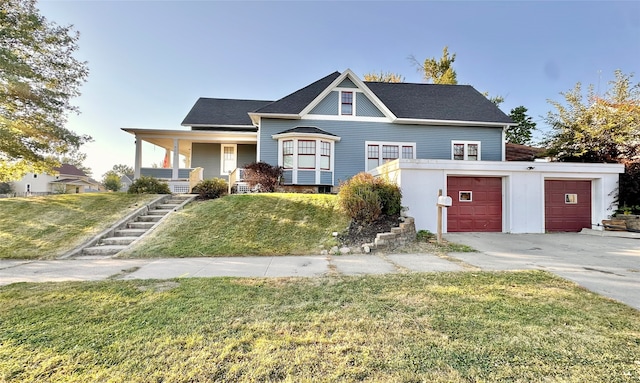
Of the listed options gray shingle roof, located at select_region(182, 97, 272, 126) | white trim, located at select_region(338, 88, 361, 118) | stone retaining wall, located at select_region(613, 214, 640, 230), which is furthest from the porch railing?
stone retaining wall, located at select_region(613, 214, 640, 230)

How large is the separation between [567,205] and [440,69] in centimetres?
2127

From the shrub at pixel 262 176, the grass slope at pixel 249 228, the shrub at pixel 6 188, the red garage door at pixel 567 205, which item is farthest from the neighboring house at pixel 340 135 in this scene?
the shrub at pixel 6 188

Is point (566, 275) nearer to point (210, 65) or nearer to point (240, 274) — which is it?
point (240, 274)

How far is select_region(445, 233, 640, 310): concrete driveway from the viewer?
4.42 meters

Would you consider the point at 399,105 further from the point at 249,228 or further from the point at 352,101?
the point at 249,228

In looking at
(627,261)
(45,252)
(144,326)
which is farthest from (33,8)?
(627,261)

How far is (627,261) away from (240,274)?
8545 mm

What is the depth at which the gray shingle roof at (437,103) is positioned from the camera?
50.2 ft

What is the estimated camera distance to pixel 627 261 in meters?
6.02

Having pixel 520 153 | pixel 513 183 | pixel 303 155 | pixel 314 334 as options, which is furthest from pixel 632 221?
pixel 303 155

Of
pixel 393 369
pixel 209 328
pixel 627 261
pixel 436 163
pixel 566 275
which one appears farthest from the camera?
pixel 436 163

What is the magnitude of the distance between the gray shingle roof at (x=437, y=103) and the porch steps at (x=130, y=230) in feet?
40.6

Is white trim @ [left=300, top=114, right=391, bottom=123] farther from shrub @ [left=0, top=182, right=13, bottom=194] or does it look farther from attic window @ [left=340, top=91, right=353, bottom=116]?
shrub @ [left=0, top=182, right=13, bottom=194]

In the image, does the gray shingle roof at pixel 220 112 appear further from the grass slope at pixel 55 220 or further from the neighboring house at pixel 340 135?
the grass slope at pixel 55 220
